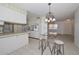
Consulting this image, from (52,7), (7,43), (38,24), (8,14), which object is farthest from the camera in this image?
(38,24)

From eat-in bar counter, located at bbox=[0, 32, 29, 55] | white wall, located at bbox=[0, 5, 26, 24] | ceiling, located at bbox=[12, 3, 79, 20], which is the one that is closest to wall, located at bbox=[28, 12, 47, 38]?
ceiling, located at bbox=[12, 3, 79, 20]

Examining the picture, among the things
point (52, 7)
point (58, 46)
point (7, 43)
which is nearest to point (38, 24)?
point (52, 7)

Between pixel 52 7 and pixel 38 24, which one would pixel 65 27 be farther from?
pixel 52 7

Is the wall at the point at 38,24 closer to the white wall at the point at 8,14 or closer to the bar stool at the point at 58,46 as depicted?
the white wall at the point at 8,14

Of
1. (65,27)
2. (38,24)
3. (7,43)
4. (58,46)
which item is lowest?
(58,46)

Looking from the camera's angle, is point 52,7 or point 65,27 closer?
point 52,7

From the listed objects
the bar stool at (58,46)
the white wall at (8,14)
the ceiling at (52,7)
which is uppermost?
the ceiling at (52,7)

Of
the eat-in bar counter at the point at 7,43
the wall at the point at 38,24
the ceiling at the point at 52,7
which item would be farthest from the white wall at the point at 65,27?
the eat-in bar counter at the point at 7,43

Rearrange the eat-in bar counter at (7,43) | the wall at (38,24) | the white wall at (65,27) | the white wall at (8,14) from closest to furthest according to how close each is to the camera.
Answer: the eat-in bar counter at (7,43)
the white wall at (8,14)
the wall at (38,24)
the white wall at (65,27)

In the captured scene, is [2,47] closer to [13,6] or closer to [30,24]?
[13,6]

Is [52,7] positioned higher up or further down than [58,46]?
higher up

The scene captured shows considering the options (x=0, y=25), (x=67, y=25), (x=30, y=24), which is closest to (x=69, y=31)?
(x=67, y=25)

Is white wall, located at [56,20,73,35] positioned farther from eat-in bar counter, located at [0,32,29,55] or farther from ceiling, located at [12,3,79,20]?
eat-in bar counter, located at [0,32,29,55]

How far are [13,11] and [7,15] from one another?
1.89 feet
